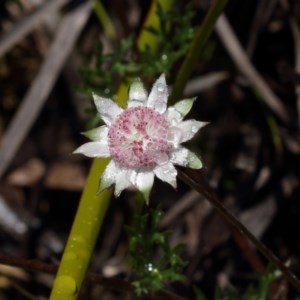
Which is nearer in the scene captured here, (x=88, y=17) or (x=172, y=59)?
(x=172, y=59)

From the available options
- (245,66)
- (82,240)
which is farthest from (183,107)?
(245,66)

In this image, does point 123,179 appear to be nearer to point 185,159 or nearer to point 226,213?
point 185,159

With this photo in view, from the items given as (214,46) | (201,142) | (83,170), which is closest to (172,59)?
(214,46)

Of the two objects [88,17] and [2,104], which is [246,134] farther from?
[2,104]

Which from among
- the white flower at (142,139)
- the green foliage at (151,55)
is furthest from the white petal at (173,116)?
the green foliage at (151,55)

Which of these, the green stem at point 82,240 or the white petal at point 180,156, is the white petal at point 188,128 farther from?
the green stem at point 82,240

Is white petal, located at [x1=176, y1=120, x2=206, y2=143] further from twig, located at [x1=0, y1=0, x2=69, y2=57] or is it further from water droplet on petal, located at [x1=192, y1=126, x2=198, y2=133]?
twig, located at [x1=0, y1=0, x2=69, y2=57]
